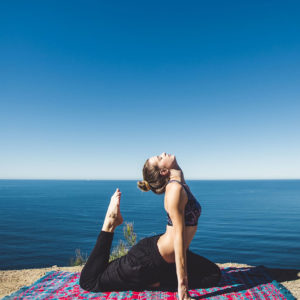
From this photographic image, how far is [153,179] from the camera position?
3.78 m

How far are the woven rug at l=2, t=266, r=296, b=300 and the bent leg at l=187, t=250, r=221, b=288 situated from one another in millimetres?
94

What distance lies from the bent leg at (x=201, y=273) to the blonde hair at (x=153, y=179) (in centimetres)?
113

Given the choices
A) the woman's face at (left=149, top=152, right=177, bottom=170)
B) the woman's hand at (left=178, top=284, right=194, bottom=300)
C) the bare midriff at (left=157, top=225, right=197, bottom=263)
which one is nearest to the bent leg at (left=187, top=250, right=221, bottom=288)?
the bare midriff at (left=157, top=225, right=197, bottom=263)

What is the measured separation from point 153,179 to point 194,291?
192cm

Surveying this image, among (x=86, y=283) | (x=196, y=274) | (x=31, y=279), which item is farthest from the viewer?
(x=31, y=279)

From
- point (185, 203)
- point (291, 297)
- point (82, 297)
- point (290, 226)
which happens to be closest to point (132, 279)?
point (82, 297)

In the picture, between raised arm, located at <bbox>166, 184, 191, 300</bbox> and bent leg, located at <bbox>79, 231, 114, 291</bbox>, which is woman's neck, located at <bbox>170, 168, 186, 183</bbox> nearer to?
raised arm, located at <bbox>166, 184, 191, 300</bbox>

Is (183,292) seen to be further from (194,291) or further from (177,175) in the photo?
(177,175)

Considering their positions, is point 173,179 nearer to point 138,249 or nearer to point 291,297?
point 138,249

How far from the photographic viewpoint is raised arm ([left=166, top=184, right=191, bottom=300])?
3.32 meters

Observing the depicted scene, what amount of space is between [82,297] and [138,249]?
1084 mm

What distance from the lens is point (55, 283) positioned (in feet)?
15.4

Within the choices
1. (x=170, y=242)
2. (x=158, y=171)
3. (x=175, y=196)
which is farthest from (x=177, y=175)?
(x=170, y=242)

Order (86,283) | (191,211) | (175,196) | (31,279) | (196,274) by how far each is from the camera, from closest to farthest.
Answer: (175,196) < (191,211) < (86,283) < (196,274) < (31,279)
